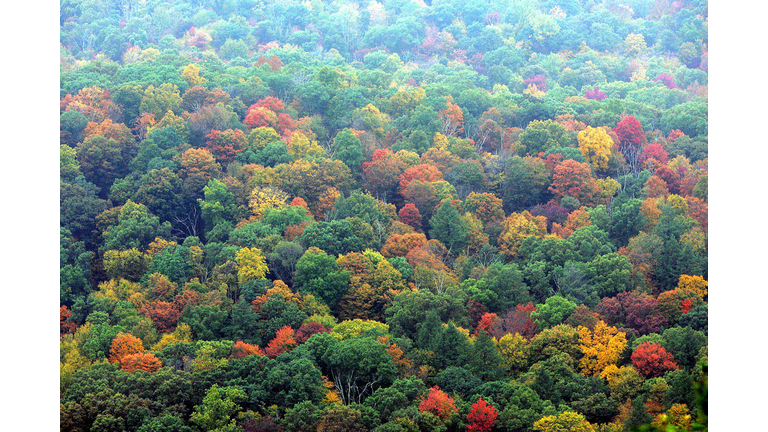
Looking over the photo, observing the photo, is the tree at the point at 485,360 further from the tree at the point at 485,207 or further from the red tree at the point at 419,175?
the red tree at the point at 419,175

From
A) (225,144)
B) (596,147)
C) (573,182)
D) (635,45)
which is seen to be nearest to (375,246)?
(225,144)

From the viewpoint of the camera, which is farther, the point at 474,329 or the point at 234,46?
the point at 234,46

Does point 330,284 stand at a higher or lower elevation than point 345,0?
lower

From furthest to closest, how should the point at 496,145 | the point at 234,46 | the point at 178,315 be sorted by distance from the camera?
the point at 234,46
the point at 496,145
the point at 178,315

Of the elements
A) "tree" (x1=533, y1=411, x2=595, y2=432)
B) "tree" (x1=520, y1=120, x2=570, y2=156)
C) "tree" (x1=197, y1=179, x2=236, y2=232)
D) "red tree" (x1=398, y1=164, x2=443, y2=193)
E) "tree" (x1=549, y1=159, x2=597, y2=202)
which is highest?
"tree" (x1=520, y1=120, x2=570, y2=156)

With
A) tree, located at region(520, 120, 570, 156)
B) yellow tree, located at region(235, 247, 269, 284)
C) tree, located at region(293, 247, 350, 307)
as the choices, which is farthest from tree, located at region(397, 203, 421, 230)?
tree, located at region(520, 120, 570, 156)

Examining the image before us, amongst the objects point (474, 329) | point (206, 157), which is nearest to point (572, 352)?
point (474, 329)

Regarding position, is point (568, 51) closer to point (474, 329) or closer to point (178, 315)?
point (474, 329)

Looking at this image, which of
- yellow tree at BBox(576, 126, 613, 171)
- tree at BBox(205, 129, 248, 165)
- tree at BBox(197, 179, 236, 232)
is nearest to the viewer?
tree at BBox(197, 179, 236, 232)

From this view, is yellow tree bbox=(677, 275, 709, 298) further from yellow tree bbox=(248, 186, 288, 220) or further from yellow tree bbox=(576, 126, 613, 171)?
yellow tree bbox=(248, 186, 288, 220)
